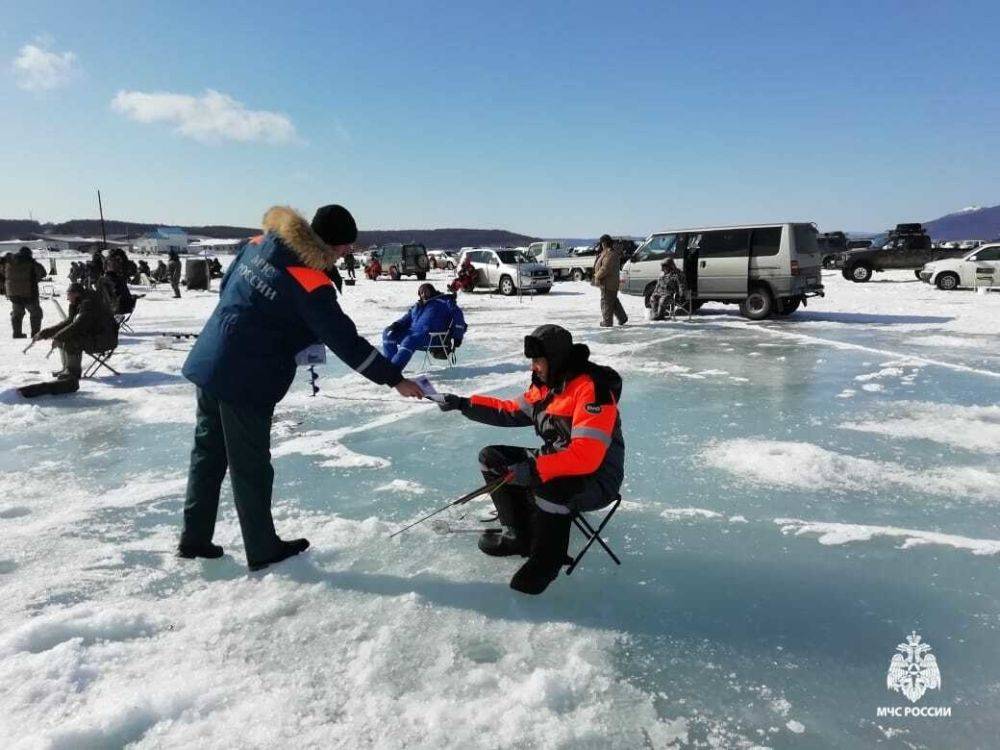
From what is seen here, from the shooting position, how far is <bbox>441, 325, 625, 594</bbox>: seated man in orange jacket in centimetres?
282

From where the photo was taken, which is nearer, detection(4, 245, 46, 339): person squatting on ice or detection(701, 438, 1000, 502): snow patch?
detection(701, 438, 1000, 502): snow patch

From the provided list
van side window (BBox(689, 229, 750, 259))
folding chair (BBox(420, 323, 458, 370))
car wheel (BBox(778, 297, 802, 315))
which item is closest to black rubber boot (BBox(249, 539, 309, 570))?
folding chair (BBox(420, 323, 458, 370))

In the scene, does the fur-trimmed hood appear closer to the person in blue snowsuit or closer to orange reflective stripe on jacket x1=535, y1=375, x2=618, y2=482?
orange reflective stripe on jacket x1=535, y1=375, x2=618, y2=482

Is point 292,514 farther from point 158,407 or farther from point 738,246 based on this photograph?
point 738,246

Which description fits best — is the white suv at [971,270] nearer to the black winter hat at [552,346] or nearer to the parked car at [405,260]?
the parked car at [405,260]

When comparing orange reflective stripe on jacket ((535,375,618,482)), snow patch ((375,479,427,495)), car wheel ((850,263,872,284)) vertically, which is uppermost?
car wheel ((850,263,872,284))

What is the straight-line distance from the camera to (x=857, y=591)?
2961 millimetres

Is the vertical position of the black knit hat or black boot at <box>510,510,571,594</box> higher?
the black knit hat

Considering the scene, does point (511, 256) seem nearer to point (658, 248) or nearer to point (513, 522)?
point (658, 248)

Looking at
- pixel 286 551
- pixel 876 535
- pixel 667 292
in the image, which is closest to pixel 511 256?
pixel 667 292

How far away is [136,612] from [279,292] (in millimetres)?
→ 1463

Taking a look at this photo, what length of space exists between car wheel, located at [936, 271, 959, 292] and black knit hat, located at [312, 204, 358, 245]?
24061 millimetres

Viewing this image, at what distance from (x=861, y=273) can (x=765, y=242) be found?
52.7 feet

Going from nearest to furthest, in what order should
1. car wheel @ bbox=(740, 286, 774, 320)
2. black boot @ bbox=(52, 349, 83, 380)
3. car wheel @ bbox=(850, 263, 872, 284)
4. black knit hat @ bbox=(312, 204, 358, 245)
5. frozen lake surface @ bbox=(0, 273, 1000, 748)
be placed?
1. frozen lake surface @ bbox=(0, 273, 1000, 748)
2. black knit hat @ bbox=(312, 204, 358, 245)
3. black boot @ bbox=(52, 349, 83, 380)
4. car wheel @ bbox=(740, 286, 774, 320)
5. car wheel @ bbox=(850, 263, 872, 284)
